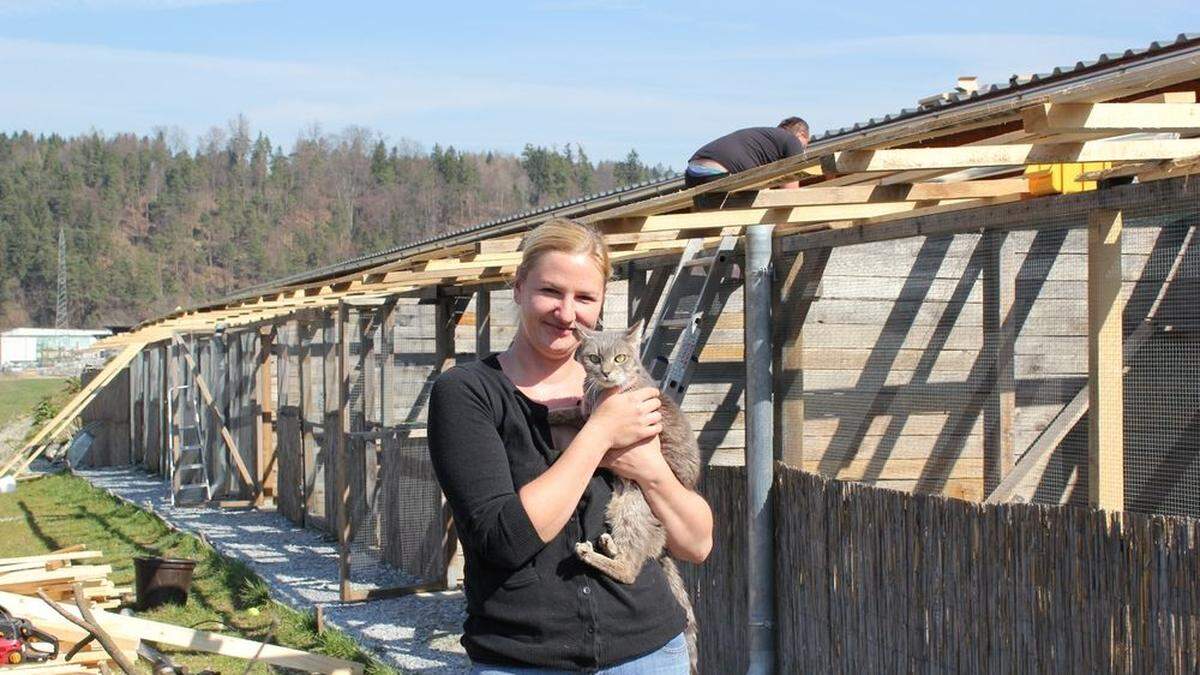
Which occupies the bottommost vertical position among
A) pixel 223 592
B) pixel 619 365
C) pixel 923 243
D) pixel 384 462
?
pixel 223 592

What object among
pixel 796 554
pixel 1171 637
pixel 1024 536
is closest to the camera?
pixel 1171 637

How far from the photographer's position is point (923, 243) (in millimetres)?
6273

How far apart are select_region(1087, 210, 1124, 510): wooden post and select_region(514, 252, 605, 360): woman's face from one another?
7.03ft

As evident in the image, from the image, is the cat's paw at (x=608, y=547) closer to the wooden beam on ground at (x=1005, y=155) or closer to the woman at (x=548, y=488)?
the woman at (x=548, y=488)

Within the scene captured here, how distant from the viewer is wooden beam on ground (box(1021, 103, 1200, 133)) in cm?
390

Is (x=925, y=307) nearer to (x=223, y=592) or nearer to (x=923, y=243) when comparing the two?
(x=923, y=243)

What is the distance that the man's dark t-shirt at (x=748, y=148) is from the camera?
802 centimetres

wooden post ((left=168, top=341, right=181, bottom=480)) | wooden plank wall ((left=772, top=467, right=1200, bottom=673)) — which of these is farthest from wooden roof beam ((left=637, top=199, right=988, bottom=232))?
wooden post ((left=168, top=341, right=181, bottom=480))

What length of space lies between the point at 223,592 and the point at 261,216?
10481 centimetres

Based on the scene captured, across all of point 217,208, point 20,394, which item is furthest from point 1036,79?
point 217,208

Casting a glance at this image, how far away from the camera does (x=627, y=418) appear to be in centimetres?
303

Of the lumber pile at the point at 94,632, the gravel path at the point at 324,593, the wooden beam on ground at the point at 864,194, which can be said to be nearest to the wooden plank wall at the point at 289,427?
the gravel path at the point at 324,593

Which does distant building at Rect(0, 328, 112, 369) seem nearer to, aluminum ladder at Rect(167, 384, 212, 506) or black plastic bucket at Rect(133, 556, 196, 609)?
aluminum ladder at Rect(167, 384, 212, 506)

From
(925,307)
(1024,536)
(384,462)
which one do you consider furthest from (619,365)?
(384,462)
